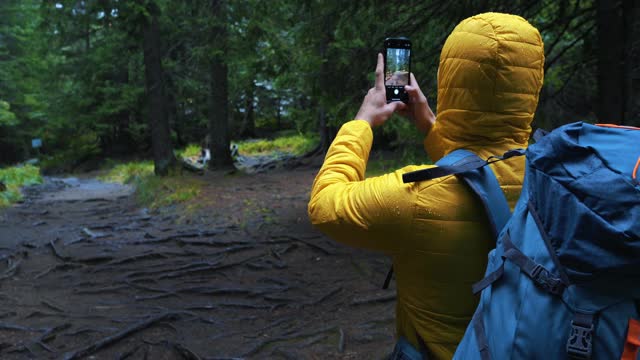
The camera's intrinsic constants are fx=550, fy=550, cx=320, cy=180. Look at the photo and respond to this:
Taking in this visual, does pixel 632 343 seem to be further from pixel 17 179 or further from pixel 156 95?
pixel 17 179

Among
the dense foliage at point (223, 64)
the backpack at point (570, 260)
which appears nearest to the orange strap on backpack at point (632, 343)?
the backpack at point (570, 260)

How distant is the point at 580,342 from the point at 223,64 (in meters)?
14.9

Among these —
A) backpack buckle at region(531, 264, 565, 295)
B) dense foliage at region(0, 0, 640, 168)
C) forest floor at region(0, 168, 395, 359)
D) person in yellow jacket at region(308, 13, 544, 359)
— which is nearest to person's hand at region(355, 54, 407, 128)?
person in yellow jacket at region(308, 13, 544, 359)

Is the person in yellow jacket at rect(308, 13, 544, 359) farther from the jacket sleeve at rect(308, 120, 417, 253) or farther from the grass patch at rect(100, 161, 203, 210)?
the grass patch at rect(100, 161, 203, 210)

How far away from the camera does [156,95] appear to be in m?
16.0

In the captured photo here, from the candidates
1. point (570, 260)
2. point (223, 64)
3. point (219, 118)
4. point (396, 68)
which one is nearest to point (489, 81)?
point (396, 68)

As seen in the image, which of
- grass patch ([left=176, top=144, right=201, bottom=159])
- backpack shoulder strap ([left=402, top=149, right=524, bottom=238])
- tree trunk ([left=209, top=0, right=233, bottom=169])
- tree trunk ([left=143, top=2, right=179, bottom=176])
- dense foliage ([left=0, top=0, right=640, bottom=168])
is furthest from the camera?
grass patch ([left=176, top=144, right=201, bottom=159])

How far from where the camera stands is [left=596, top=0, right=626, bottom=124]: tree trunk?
5.32 meters

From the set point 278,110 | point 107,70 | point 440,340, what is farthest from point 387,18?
point 278,110

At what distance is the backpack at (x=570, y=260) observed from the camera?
1.14 m

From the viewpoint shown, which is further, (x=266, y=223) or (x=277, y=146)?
(x=277, y=146)

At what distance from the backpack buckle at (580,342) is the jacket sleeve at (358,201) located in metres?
0.57

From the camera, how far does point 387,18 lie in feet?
23.9

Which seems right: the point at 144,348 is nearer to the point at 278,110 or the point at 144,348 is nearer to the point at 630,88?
the point at 630,88
